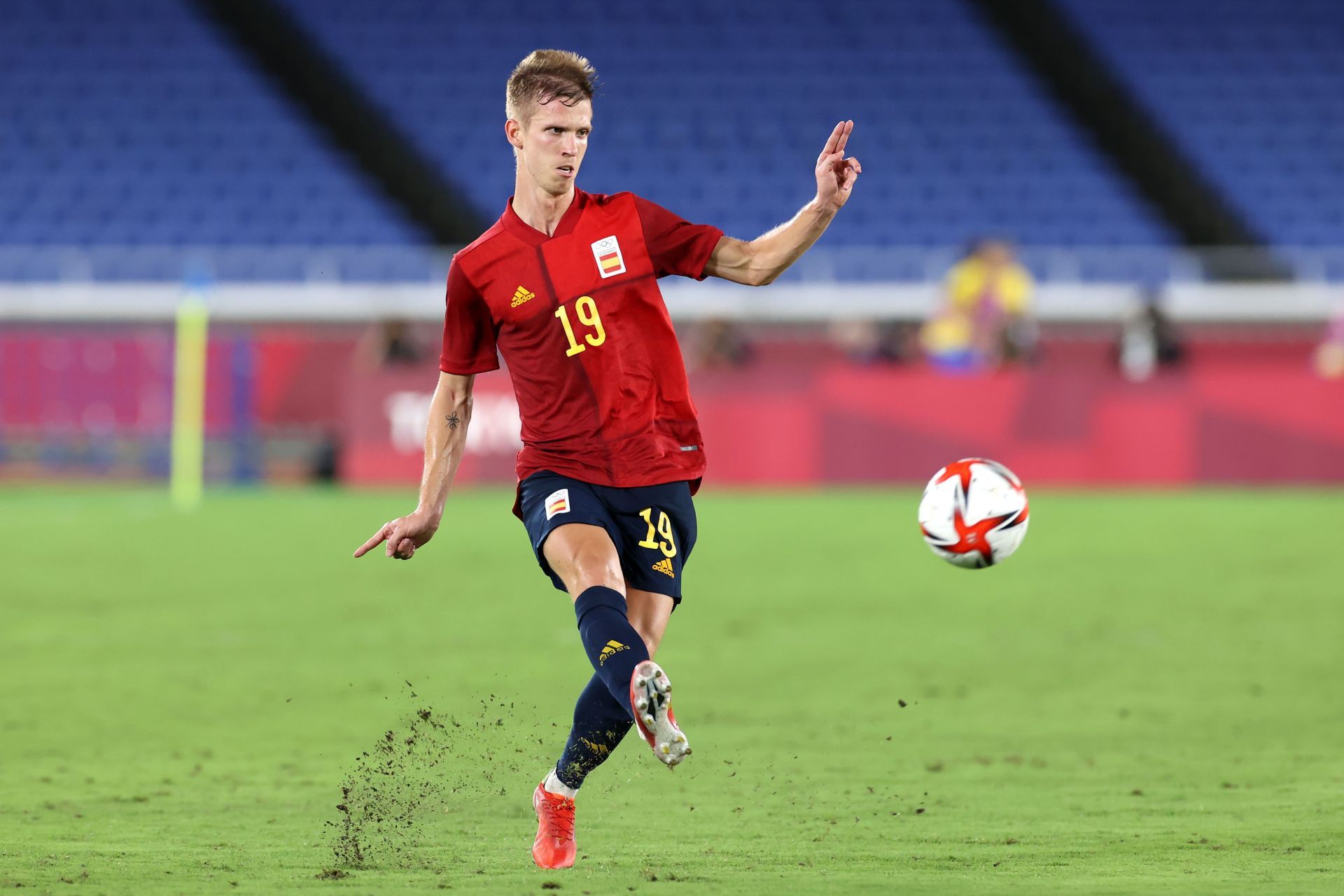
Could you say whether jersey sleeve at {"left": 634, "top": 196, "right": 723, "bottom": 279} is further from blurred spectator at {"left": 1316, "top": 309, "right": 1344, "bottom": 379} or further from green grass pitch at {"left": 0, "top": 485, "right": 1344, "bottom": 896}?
blurred spectator at {"left": 1316, "top": 309, "right": 1344, "bottom": 379}

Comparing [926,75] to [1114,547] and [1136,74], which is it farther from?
[1114,547]

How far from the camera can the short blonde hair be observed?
5480mm

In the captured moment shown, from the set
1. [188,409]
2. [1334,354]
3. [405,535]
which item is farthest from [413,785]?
[1334,354]

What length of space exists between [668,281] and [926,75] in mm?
6538

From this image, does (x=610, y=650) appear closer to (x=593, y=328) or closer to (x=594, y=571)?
(x=594, y=571)

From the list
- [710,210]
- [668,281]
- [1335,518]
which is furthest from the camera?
[710,210]

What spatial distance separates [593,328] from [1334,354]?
16.0 metres

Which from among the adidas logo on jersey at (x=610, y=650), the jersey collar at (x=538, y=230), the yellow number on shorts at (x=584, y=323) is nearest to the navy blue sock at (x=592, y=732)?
the adidas logo on jersey at (x=610, y=650)

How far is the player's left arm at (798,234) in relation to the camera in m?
5.46

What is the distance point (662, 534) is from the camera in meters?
5.66

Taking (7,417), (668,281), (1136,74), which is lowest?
(7,417)

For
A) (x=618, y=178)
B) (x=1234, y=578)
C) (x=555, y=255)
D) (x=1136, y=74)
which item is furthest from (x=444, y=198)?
(x=555, y=255)

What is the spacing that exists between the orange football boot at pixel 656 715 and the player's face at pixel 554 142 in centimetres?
153

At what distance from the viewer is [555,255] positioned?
5.66 meters
